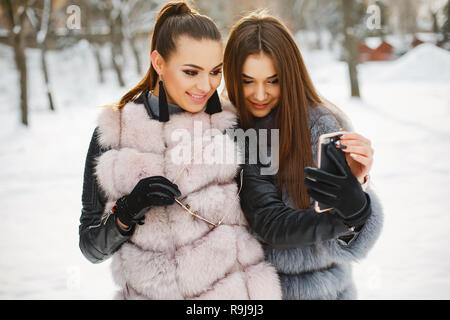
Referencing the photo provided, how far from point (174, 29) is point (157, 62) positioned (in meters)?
0.19

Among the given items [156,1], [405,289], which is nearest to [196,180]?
[405,289]

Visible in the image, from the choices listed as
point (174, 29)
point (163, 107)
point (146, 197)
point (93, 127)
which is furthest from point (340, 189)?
point (93, 127)

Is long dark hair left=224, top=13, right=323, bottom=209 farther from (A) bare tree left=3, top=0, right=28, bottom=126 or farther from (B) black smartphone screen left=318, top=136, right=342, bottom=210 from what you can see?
(A) bare tree left=3, top=0, right=28, bottom=126

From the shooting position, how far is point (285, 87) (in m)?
1.69

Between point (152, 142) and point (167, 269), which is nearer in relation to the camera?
point (167, 269)

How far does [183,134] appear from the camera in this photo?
1593mm

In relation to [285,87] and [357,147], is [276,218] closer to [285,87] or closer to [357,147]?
[357,147]

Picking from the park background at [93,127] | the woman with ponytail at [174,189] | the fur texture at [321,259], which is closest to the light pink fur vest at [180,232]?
the woman with ponytail at [174,189]

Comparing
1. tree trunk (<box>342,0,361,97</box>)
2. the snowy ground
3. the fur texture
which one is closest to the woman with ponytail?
the fur texture

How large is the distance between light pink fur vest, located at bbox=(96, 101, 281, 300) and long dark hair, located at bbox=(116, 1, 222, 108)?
1.00 feet

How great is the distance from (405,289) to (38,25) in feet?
48.4

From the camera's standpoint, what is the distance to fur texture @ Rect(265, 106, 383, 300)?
4.99ft

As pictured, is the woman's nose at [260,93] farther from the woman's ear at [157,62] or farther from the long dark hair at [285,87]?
the woman's ear at [157,62]
